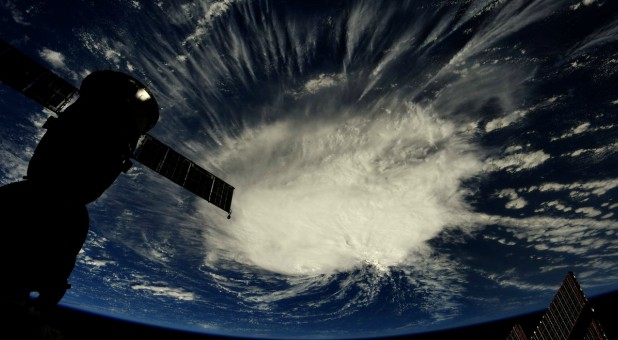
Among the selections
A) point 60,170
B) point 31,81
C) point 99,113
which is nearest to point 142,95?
point 99,113

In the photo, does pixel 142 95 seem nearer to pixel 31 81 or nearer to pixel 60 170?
→ pixel 60 170

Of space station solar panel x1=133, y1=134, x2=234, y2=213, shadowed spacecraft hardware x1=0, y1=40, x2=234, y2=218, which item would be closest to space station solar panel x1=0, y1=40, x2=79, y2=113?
shadowed spacecraft hardware x1=0, y1=40, x2=234, y2=218

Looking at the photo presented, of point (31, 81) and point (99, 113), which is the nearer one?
point (99, 113)

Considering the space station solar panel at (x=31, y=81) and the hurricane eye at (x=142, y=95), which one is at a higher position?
the space station solar panel at (x=31, y=81)

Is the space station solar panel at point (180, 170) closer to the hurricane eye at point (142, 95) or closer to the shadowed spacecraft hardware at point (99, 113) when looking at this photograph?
the shadowed spacecraft hardware at point (99, 113)

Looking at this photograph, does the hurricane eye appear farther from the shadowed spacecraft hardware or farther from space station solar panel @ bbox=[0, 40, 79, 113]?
space station solar panel @ bbox=[0, 40, 79, 113]

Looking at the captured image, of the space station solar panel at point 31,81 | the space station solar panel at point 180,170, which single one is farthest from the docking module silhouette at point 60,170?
the space station solar panel at point 180,170
